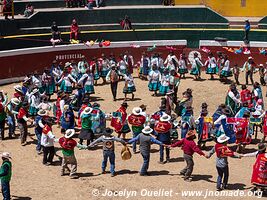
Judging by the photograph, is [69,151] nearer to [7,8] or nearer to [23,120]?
[23,120]

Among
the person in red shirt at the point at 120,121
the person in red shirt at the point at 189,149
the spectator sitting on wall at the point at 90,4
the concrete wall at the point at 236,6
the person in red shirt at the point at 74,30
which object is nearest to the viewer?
the person in red shirt at the point at 189,149

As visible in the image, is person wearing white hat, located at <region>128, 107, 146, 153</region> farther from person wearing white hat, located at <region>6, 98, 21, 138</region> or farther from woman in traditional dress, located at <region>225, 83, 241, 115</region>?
woman in traditional dress, located at <region>225, 83, 241, 115</region>

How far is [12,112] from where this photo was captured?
2116cm

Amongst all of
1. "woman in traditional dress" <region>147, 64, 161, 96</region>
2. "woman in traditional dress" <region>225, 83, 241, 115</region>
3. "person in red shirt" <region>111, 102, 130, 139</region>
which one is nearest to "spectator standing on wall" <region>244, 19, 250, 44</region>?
"woman in traditional dress" <region>147, 64, 161, 96</region>

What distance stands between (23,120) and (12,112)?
95cm

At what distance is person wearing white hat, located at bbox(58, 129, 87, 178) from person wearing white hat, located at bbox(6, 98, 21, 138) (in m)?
4.29

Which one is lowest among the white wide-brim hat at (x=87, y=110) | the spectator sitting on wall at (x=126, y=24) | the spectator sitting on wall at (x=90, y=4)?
the white wide-brim hat at (x=87, y=110)

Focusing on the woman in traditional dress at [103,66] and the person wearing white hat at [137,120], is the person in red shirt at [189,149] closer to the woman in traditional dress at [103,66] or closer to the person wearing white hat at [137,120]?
the person wearing white hat at [137,120]

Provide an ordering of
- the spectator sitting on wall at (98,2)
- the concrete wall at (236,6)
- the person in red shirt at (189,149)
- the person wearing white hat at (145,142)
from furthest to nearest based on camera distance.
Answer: the concrete wall at (236,6)
the spectator sitting on wall at (98,2)
the person wearing white hat at (145,142)
the person in red shirt at (189,149)

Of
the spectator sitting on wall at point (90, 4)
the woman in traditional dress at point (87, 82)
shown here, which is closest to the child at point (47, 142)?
the woman in traditional dress at point (87, 82)

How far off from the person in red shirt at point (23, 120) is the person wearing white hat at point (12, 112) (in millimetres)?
401

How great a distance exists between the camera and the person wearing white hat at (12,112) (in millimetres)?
20984

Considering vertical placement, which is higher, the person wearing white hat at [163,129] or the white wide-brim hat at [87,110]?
the white wide-brim hat at [87,110]

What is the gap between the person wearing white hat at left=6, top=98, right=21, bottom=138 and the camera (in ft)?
68.8
